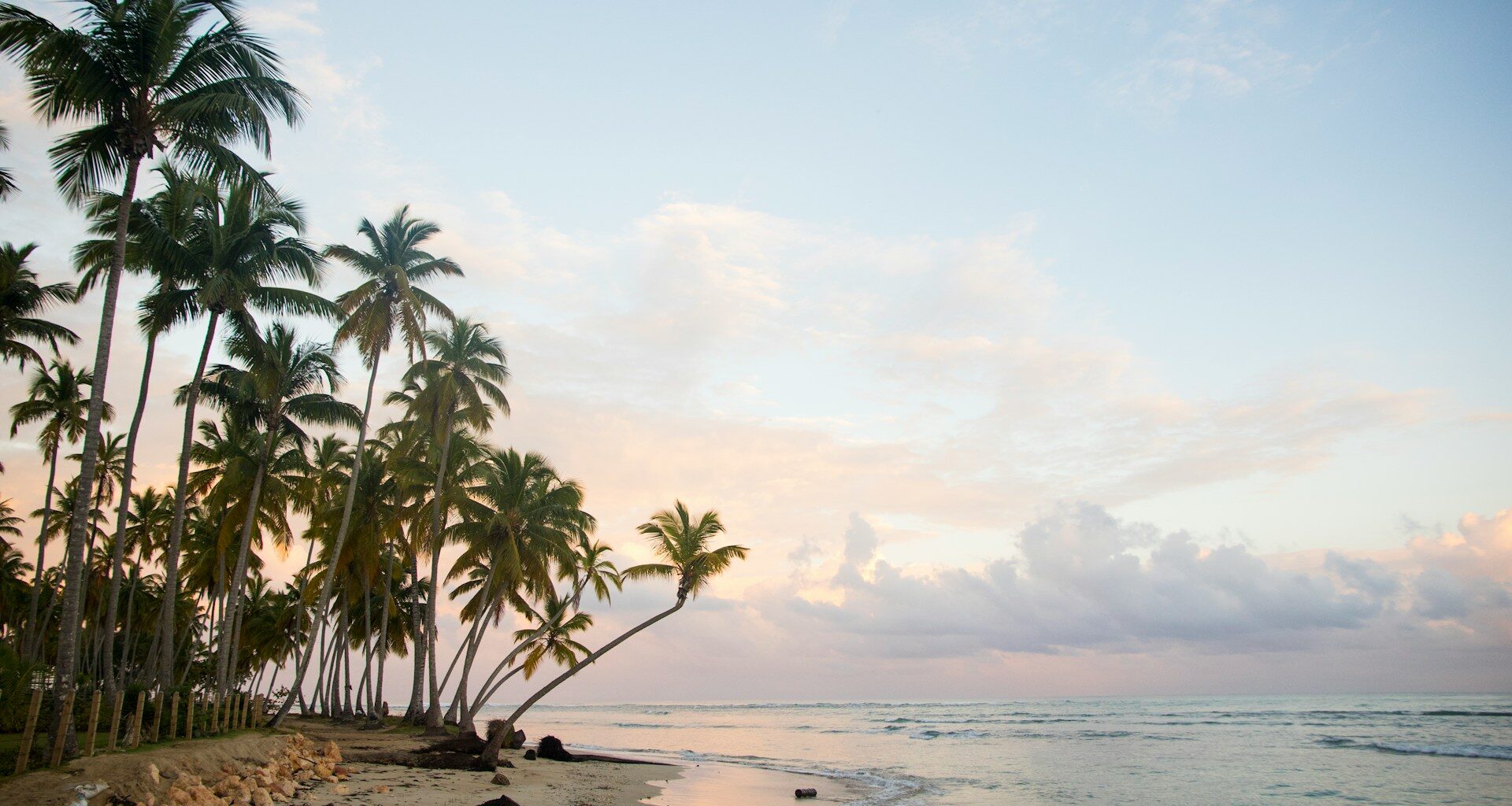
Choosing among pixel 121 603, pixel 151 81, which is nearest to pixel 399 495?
pixel 151 81

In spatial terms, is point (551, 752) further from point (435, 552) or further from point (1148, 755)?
point (1148, 755)

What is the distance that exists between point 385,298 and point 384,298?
0.08 ft

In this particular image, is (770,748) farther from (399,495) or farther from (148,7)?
(148,7)

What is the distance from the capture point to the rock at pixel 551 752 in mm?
25688

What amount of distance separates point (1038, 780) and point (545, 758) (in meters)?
15.4

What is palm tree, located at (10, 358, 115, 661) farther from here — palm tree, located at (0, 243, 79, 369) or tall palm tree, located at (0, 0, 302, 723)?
tall palm tree, located at (0, 0, 302, 723)

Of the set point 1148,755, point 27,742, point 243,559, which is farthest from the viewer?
point 1148,755

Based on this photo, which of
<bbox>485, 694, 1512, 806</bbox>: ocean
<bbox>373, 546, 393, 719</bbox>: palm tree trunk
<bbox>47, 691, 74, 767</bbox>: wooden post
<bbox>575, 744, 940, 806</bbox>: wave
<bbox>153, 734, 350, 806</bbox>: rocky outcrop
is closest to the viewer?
<bbox>47, 691, 74, 767</bbox>: wooden post

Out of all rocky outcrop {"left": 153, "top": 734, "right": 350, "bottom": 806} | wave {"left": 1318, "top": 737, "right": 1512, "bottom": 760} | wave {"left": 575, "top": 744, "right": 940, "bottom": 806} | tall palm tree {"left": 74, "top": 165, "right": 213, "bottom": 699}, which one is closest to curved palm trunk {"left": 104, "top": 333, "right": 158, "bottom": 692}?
tall palm tree {"left": 74, "top": 165, "right": 213, "bottom": 699}

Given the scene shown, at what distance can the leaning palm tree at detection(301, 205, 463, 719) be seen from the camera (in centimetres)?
2425

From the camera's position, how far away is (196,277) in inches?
725

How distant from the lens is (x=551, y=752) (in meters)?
25.8

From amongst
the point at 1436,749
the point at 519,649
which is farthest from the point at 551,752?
the point at 1436,749

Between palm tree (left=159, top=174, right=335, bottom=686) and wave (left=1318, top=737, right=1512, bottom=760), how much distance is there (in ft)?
134
